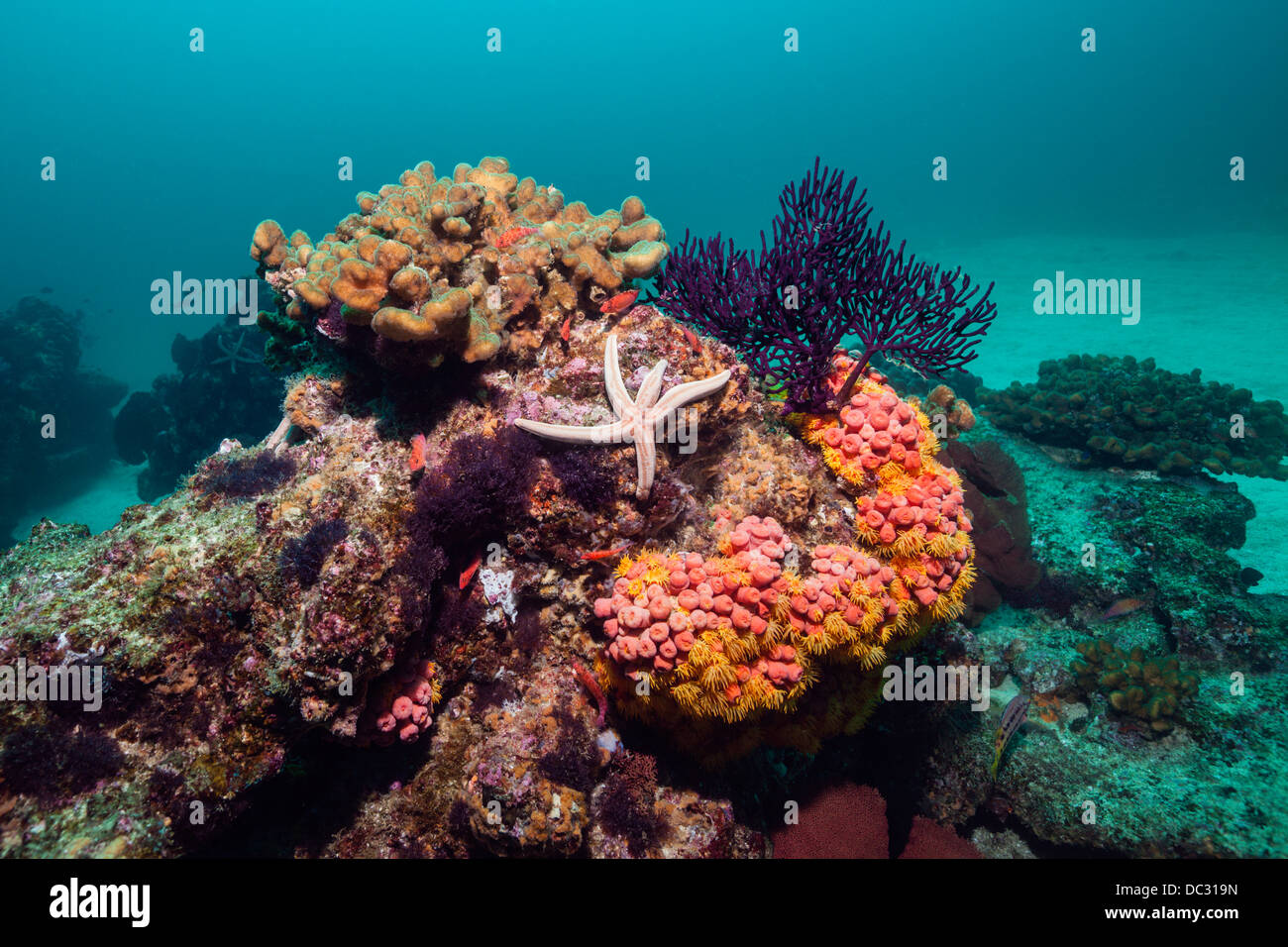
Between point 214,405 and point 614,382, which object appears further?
point 214,405

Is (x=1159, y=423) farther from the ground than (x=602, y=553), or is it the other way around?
(x=1159, y=423)

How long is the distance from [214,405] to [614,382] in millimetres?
17098

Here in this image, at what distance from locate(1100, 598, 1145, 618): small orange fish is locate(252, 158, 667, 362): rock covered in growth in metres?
8.37

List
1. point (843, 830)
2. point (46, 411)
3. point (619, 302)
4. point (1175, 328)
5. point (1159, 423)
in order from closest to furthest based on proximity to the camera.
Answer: point (619, 302) < point (843, 830) < point (1159, 423) < point (46, 411) < point (1175, 328)

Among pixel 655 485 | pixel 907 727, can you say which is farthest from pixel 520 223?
pixel 907 727

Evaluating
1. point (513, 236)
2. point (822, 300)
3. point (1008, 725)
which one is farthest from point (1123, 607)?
point (513, 236)

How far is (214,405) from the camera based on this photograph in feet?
52.2

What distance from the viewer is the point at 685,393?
431 cm

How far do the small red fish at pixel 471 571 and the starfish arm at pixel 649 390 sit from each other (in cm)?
183

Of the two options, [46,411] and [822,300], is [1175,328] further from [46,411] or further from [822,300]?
[46,411]

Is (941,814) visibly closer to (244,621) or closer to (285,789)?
(285,789)

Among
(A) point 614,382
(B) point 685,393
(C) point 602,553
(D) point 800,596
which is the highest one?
(A) point 614,382

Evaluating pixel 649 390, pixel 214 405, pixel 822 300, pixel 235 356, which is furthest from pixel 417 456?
pixel 214 405

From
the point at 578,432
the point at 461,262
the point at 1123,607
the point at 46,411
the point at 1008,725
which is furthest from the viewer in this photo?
the point at 46,411
